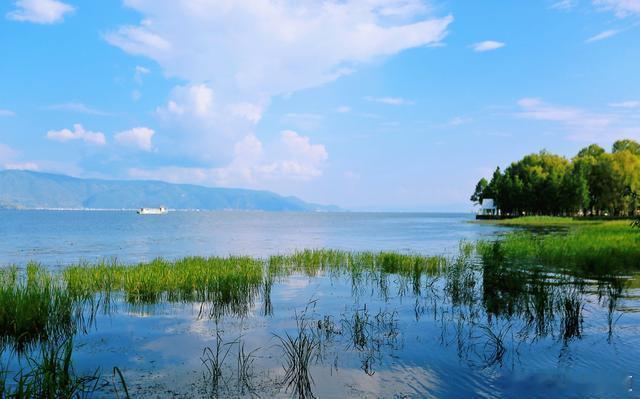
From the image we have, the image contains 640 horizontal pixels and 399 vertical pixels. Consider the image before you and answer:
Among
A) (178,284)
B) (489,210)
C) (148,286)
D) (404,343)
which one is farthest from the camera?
(489,210)

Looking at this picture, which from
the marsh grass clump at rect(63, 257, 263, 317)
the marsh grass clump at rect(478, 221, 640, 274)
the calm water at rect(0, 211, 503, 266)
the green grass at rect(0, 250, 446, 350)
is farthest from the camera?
the calm water at rect(0, 211, 503, 266)

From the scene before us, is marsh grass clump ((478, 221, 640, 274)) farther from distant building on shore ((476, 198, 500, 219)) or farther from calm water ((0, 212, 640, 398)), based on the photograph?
distant building on shore ((476, 198, 500, 219))

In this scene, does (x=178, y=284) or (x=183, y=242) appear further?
(x=183, y=242)

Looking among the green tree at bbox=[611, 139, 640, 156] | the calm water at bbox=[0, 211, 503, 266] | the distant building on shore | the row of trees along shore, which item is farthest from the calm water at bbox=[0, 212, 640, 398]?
the green tree at bbox=[611, 139, 640, 156]

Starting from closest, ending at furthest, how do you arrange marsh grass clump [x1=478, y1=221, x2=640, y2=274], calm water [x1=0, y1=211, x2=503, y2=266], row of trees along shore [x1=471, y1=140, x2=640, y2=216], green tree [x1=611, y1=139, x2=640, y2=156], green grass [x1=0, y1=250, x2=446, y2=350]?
green grass [x1=0, y1=250, x2=446, y2=350]
marsh grass clump [x1=478, y1=221, x2=640, y2=274]
calm water [x1=0, y1=211, x2=503, y2=266]
row of trees along shore [x1=471, y1=140, x2=640, y2=216]
green tree [x1=611, y1=139, x2=640, y2=156]

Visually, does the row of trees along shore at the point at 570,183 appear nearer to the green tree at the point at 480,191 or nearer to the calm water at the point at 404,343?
the green tree at the point at 480,191

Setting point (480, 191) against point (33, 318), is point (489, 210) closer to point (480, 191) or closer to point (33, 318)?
point (480, 191)

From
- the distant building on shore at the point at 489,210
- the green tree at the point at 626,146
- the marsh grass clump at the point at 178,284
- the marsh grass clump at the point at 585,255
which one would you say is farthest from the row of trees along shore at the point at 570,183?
the marsh grass clump at the point at 178,284

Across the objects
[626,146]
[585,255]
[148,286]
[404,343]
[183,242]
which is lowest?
[183,242]

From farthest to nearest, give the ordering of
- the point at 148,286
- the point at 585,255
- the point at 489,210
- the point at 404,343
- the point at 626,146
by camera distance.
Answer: the point at 489,210
the point at 626,146
the point at 585,255
the point at 148,286
the point at 404,343

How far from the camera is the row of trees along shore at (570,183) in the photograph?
347ft

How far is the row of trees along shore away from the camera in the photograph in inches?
4158

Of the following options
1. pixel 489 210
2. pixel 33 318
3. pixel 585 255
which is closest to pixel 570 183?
pixel 489 210

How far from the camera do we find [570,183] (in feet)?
365
